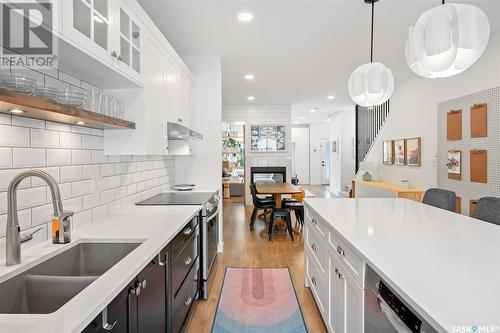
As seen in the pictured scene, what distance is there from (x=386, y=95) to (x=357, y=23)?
1083 millimetres

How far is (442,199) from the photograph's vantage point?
2551 millimetres

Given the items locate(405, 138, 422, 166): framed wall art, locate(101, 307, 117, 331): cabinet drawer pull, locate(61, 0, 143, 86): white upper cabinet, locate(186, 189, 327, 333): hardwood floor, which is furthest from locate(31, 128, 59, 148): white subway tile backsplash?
locate(405, 138, 422, 166): framed wall art

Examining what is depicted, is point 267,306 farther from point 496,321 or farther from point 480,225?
point 496,321

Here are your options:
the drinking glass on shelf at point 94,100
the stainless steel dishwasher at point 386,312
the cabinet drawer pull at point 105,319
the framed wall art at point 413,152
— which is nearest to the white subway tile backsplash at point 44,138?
the drinking glass on shelf at point 94,100

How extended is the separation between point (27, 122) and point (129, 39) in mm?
808

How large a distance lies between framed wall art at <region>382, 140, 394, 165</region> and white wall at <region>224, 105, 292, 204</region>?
2579mm

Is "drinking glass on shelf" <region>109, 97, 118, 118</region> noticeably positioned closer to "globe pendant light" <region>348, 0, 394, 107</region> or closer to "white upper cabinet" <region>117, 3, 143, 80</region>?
"white upper cabinet" <region>117, 3, 143, 80</region>

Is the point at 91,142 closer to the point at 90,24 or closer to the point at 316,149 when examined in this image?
the point at 90,24

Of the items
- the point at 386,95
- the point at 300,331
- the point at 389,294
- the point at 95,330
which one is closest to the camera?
the point at 95,330

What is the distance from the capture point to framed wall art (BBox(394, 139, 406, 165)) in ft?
17.5

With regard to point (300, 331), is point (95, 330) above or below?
above

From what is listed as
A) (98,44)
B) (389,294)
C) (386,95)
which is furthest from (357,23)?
(389,294)

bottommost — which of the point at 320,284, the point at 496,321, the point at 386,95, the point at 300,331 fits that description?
the point at 300,331

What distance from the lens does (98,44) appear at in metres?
1.41
